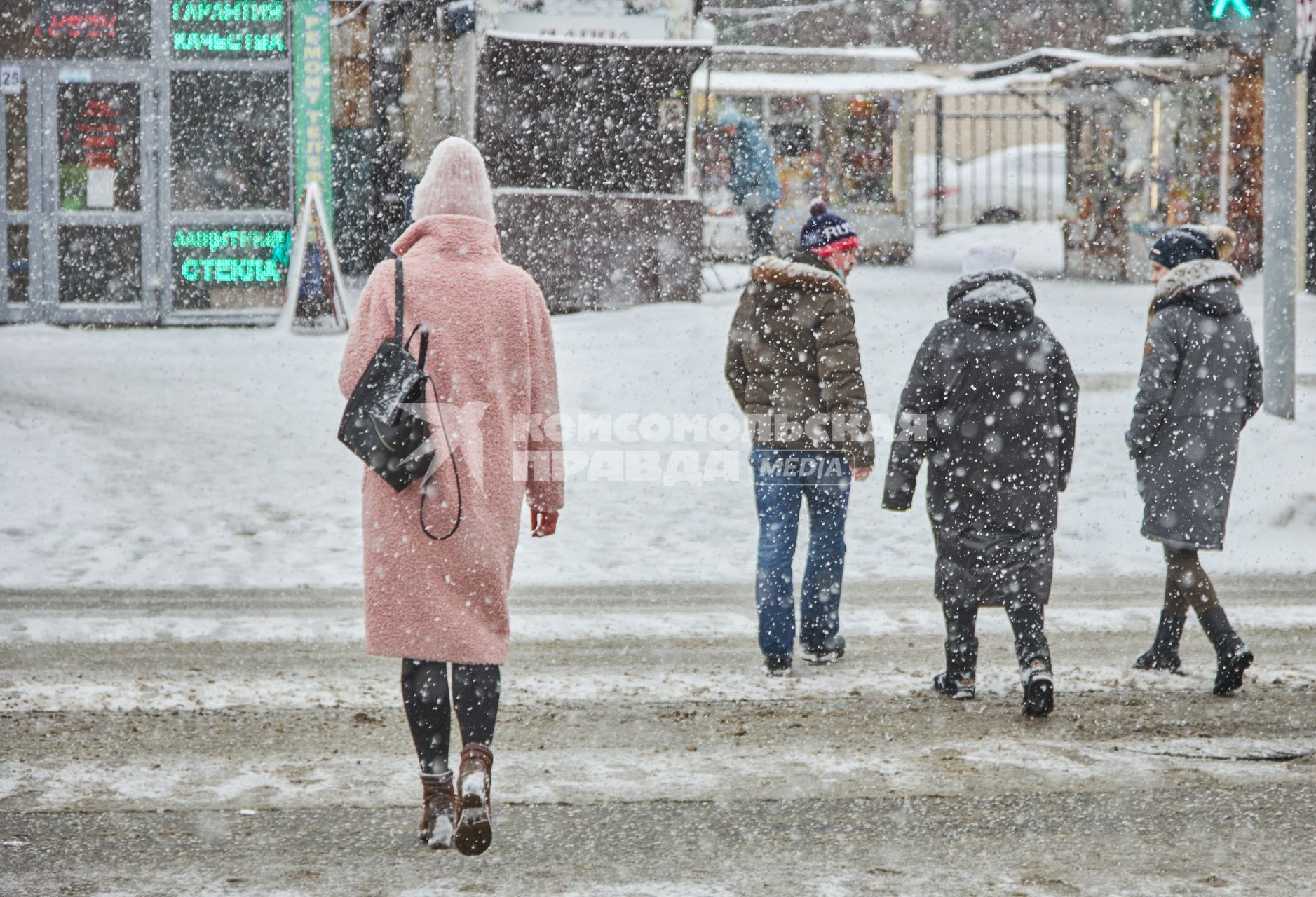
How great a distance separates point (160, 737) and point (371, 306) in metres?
1.98

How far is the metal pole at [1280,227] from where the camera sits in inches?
416

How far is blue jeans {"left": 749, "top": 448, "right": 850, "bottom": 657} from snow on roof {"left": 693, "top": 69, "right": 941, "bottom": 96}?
1724 cm

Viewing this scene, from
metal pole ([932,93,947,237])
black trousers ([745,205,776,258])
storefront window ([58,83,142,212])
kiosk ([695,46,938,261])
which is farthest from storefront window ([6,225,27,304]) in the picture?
metal pole ([932,93,947,237])

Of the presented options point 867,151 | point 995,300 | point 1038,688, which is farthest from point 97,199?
point 1038,688

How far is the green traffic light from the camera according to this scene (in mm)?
10031

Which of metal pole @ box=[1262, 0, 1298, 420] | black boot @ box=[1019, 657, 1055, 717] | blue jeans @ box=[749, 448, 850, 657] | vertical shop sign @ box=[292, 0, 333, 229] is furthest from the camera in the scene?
vertical shop sign @ box=[292, 0, 333, 229]

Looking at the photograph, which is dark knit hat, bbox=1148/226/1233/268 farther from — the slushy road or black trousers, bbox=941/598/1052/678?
the slushy road

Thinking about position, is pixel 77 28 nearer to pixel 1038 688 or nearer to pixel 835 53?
pixel 835 53

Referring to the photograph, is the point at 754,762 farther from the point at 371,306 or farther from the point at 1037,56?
the point at 1037,56

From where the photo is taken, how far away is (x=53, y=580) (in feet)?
25.8

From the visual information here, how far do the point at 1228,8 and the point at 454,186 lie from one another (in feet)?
24.8

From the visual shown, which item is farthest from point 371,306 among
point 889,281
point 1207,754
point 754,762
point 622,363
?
point 889,281

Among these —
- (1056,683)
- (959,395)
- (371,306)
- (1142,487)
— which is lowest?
(1056,683)

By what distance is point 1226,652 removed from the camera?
19.0ft
